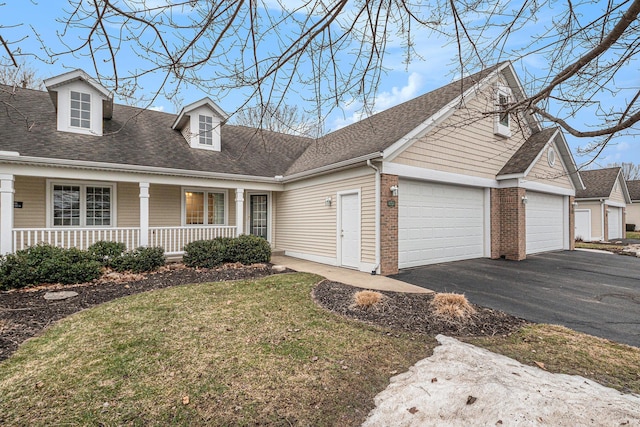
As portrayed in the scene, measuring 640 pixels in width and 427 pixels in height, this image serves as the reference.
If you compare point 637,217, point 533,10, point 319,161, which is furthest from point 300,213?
point 637,217

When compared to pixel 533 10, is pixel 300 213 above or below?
below

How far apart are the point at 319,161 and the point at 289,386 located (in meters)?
8.85

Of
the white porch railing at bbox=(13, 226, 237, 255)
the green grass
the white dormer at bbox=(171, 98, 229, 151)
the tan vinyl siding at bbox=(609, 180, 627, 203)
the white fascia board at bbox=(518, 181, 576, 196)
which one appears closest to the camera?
the green grass

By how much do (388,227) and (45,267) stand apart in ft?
27.2

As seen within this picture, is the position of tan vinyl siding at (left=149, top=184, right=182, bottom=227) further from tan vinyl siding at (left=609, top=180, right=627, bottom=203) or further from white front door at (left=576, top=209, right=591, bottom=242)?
tan vinyl siding at (left=609, top=180, right=627, bottom=203)

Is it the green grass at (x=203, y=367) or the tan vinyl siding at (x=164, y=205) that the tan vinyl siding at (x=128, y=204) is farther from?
the green grass at (x=203, y=367)

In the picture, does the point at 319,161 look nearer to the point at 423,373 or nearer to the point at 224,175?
the point at 224,175

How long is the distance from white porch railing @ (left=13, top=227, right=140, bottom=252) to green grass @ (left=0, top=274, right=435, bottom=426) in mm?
4806

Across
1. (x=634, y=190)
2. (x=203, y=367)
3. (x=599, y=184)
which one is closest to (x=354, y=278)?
(x=203, y=367)

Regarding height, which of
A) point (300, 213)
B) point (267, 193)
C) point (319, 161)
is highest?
point (319, 161)

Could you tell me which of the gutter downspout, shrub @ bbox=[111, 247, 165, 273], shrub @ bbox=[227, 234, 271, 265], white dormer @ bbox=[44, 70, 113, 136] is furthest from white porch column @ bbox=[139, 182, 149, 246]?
the gutter downspout

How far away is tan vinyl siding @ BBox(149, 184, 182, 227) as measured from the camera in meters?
10.9

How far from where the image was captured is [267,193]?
42.5 feet

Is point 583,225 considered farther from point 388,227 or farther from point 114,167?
point 114,167
